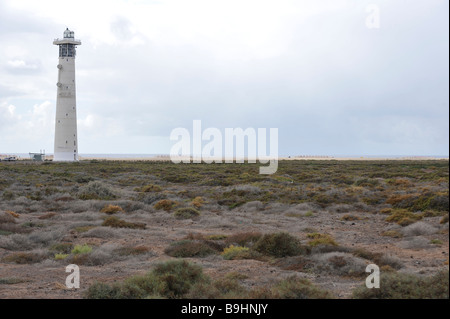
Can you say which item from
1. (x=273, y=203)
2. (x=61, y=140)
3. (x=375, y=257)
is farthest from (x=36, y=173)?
(x=375, y=257)

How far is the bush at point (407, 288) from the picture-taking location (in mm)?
7734

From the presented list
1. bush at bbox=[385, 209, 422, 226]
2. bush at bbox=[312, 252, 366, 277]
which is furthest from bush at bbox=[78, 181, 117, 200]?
bush at bbox=[312, 252, 366, 277]

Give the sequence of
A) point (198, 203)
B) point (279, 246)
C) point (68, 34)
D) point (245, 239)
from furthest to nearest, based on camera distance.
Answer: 1. point (68, 34)
2. point (198, 203)
3. point (245, 239)
4. point (279, 246)

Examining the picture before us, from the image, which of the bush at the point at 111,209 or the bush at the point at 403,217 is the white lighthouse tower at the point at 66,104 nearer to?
the bush at the point at 111,209

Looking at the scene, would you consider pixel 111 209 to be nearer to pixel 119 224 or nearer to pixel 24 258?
pixel 119 224

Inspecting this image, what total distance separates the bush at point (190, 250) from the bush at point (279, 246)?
1.49 meters

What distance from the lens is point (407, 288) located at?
26.6 ft

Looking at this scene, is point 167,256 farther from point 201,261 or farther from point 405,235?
point 405,235

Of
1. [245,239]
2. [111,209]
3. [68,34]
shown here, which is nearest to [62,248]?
[245,239]

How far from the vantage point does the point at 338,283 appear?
10828 millimetres

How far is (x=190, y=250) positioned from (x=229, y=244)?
1635 mm

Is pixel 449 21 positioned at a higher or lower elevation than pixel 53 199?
higher

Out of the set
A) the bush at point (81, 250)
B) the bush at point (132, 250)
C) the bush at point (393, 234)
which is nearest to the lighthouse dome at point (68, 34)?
the bush at point (81, 250)
